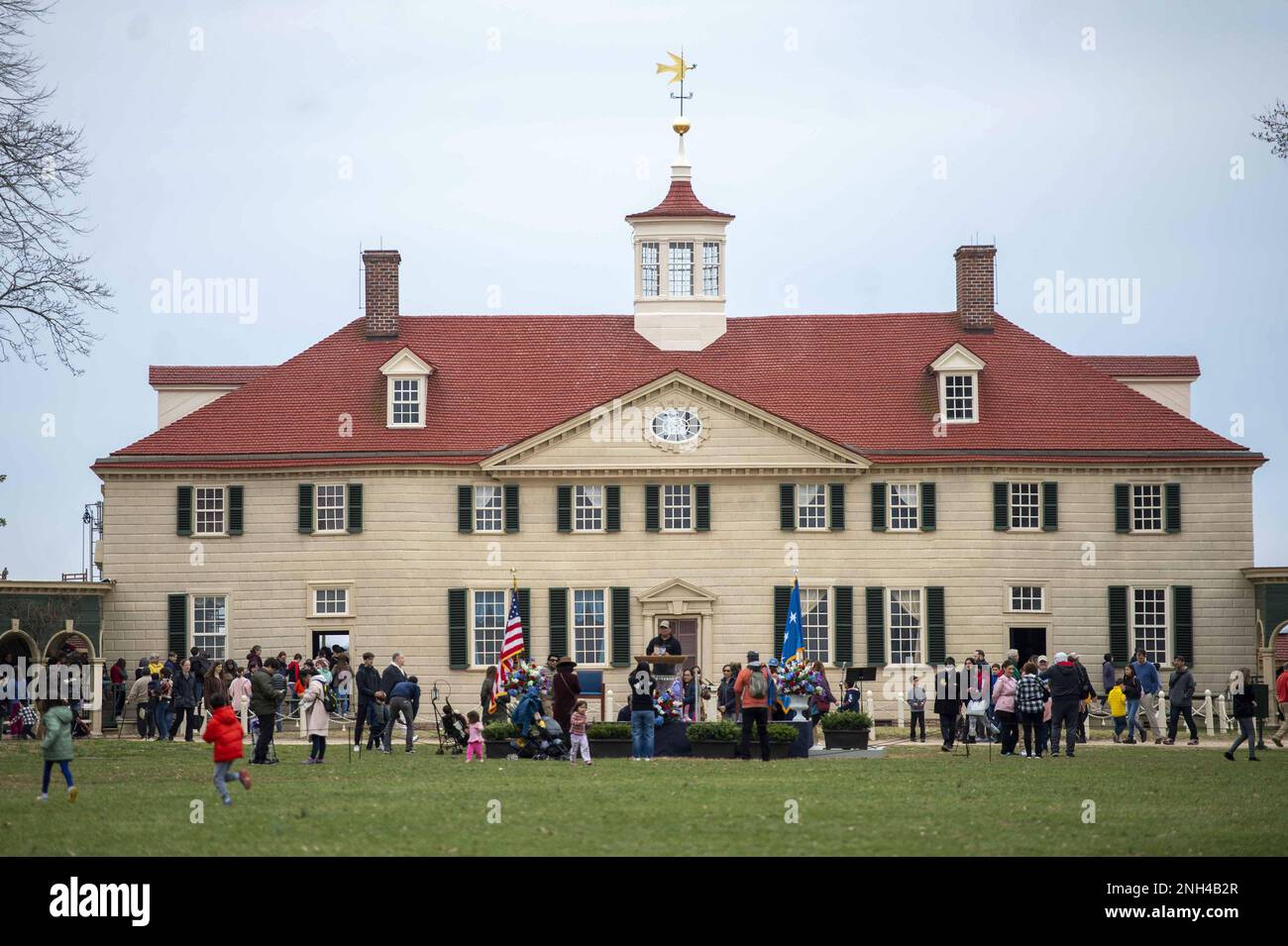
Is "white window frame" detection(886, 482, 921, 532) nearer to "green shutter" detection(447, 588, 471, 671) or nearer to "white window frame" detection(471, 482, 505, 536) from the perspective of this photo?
"white window frame" detection(471, 482, 505, 536)

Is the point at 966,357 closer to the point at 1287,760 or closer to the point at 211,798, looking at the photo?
the point at 1287,760

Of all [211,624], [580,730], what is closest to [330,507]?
[211,624]

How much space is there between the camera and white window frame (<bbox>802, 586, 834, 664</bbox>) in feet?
157

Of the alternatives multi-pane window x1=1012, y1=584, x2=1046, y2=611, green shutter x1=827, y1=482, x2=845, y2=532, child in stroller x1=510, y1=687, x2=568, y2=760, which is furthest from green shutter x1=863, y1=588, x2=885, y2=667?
child in stroller x1=510, y1=687, x2=568, y2=760

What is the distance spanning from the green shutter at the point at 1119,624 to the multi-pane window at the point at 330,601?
17503mm

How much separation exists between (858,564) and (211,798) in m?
26.2

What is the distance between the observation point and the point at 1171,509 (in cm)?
4866

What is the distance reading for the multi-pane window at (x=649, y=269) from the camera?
2071 inches

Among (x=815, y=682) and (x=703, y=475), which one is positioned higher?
(x=703, y=475)

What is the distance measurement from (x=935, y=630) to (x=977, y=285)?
963 centimetres

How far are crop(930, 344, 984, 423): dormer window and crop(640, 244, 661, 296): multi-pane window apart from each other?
24.4 feet

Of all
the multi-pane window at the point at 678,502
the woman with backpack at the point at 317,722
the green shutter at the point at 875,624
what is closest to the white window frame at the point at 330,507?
the multi-pane window at the point at 678,502

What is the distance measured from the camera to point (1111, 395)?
50562mm
